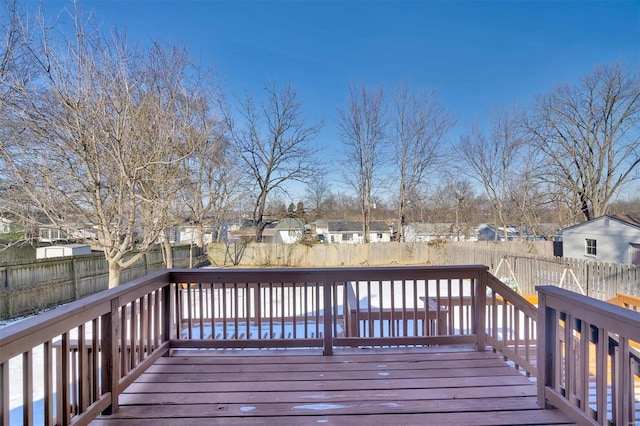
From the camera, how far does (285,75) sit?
11.7m

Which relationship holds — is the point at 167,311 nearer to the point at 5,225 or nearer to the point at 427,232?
the point at 5,225

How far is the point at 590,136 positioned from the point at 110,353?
1998cm

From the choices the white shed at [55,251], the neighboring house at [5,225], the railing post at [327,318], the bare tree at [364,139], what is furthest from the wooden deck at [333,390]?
the bare tree at [364,139]

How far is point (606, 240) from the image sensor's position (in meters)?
11.8

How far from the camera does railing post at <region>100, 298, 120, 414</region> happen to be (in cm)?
187

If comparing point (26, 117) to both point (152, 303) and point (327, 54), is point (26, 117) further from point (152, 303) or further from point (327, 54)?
point (327, 54)

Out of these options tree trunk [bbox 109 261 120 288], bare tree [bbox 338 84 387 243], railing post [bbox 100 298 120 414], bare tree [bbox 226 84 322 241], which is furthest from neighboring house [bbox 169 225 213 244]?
bare tree [bbox 338 84 387 243]

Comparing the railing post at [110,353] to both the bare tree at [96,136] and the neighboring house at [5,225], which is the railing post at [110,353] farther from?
the neighboring house at [5,225]

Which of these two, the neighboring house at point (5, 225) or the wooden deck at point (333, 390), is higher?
the neighboring house at point (5, 225)

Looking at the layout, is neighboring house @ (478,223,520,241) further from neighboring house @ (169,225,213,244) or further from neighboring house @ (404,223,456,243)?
neighboring house @ (169,225,213,244)

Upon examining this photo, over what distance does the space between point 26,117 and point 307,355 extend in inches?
201

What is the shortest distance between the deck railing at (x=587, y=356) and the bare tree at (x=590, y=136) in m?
16.5

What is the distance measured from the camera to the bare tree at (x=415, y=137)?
14852 millimetres

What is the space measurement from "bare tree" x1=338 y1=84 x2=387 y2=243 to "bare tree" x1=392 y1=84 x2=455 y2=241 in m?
0.77
